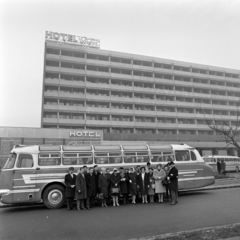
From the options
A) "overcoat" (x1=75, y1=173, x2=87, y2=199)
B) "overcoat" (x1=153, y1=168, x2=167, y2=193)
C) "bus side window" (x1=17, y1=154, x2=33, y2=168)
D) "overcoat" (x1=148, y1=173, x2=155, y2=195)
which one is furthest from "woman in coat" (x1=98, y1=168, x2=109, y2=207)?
"bus side window" (x1=17, y1=154, x2=33, y2=168)

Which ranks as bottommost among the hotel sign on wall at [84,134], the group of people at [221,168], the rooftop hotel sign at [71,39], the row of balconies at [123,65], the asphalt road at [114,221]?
the asphalt road at [114,221]

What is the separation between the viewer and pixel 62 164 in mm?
11734

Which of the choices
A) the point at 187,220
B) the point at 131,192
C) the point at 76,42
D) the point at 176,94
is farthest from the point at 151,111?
the point at 187,220

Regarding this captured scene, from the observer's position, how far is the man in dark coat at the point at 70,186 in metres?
10.5

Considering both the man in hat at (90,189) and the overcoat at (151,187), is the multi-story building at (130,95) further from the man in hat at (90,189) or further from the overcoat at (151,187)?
the man in hat at (90,189)

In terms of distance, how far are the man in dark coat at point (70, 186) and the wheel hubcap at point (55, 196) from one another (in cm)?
60

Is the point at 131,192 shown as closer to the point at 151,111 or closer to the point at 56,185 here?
the point at 56,185

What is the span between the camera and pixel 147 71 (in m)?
62.0

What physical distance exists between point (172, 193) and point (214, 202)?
175cm

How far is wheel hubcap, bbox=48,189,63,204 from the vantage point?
1098cm

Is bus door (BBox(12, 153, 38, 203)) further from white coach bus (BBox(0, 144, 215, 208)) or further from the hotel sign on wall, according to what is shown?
the hotel sign on wall

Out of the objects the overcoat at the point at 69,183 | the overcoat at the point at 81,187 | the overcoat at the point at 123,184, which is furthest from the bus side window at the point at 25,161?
the overcoat at the point at 123,184

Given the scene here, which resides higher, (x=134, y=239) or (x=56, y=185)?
(x=56, y=185)

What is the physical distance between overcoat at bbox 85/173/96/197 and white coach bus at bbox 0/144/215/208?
45.8 inches
